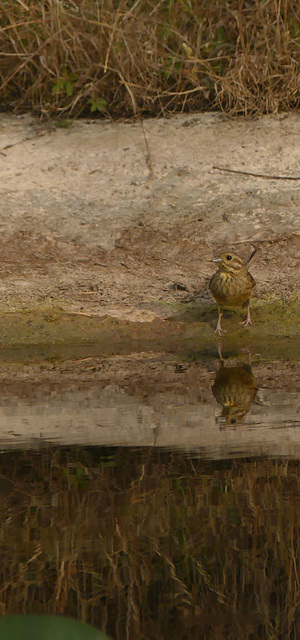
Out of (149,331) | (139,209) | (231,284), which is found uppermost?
(139,209)

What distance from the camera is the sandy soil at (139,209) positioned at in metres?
5.84

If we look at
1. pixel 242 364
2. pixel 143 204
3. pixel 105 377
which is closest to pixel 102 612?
pixel 105 377

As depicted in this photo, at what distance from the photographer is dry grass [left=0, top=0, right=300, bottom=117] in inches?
282

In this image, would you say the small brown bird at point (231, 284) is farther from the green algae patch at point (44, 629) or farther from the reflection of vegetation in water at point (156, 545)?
the green algae patch at point (44, 629)

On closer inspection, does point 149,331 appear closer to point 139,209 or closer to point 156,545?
point 139,209

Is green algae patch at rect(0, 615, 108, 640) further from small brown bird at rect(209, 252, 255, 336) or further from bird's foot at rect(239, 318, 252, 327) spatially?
bird's foot at rect(239, 318, 252, 327)

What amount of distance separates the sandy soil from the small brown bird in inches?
12.8

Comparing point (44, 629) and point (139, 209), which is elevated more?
point (139, 209)

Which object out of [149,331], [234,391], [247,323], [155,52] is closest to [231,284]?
[247,323]

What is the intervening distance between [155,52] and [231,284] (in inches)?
118

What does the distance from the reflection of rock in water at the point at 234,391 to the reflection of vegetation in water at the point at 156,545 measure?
2.26 feet

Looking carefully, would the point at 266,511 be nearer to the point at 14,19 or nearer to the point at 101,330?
the point at 101,330

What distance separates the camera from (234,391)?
417 centimetres

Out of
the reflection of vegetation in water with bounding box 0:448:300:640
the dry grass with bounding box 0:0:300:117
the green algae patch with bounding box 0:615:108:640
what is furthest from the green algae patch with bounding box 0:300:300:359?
the green algae patch with bounding box 0:615:108:640
